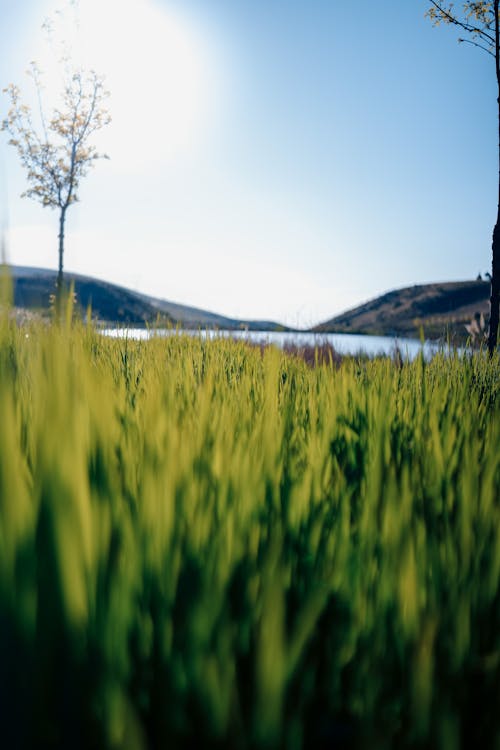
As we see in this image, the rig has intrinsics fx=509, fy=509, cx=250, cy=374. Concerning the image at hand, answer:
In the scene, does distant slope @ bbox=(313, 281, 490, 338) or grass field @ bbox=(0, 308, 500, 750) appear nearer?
grass field @ bbox=(0, 308, 500, 750)

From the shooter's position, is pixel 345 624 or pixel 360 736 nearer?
pixel 360 736

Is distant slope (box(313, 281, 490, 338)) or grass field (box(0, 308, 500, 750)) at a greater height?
distant slope (box(313, 281, 490, 338))

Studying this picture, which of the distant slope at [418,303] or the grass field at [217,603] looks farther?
the distant slope at [418,303]

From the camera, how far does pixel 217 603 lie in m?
0.56

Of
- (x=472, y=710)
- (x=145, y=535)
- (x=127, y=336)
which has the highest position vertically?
(x=127, y=336)

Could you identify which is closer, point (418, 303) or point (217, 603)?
point (217, 603)

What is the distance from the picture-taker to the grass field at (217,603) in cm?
48

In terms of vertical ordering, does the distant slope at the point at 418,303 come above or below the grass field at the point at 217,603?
above

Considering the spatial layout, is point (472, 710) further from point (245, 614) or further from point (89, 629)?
point (89, 629)

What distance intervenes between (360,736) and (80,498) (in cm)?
36

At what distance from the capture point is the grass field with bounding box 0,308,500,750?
479mm

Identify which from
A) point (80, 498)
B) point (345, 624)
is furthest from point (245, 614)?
point (80, 498)

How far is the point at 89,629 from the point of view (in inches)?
20.2

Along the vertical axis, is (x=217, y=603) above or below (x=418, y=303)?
below
